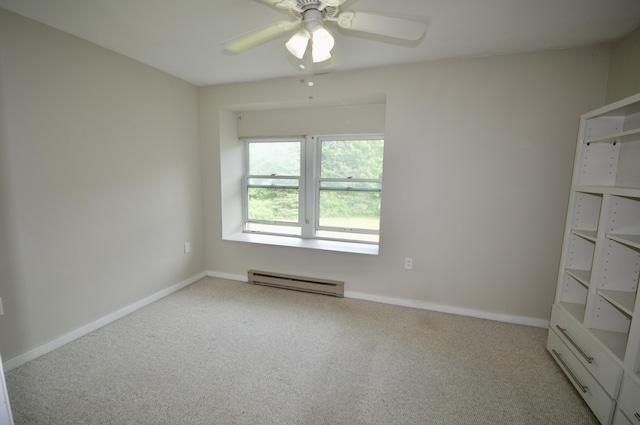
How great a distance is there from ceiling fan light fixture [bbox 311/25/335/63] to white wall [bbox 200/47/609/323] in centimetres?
133

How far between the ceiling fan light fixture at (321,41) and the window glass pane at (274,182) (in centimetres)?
208

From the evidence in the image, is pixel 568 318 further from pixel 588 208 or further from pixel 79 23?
pixel 79 23

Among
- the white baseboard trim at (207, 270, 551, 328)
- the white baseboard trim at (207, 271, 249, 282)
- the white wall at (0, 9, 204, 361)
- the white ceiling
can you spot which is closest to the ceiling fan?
the white ceiling

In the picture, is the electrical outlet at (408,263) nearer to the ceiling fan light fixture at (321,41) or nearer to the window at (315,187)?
the window at (315,187)

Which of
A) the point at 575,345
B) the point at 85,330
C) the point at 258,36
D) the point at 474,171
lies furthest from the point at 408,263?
the point at 85,330

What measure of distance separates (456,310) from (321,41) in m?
2.61

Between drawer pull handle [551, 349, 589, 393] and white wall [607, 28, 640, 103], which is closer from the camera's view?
drawer pull handle [551, 349, 589, 393]

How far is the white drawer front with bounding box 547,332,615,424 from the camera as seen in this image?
4.73ft

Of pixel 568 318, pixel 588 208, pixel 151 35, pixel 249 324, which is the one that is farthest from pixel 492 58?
pixel 249 324

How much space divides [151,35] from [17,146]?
1.20 m

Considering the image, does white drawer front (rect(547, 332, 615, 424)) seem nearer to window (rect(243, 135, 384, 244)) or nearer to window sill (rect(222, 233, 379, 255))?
window sill (rect(222, 233, 379, 255))

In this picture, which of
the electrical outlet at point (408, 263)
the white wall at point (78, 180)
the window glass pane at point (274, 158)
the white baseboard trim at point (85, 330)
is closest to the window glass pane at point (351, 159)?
the window glass pane at point (274, 158)

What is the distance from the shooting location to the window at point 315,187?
10.5ft

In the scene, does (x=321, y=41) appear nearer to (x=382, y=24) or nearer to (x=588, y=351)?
(x=382, y=24)
